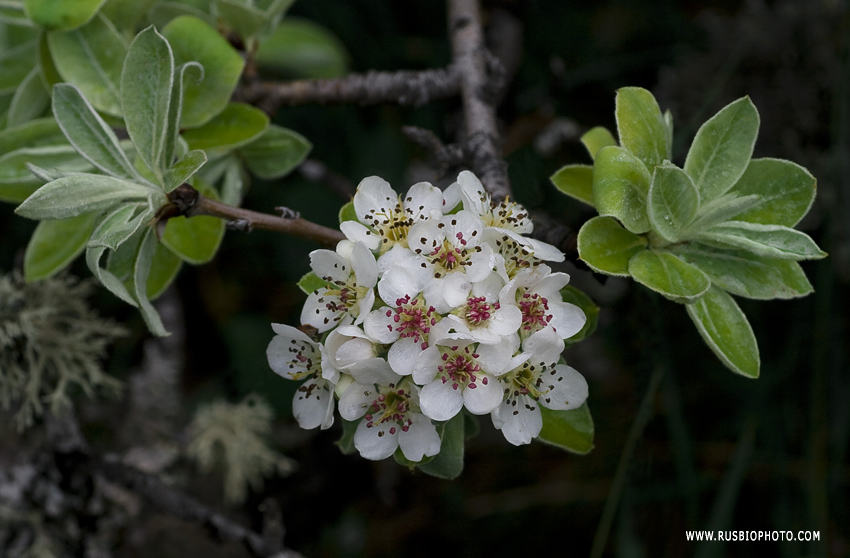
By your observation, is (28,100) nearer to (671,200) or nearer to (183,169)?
(183,169)

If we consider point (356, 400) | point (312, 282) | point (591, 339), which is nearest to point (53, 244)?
point (312, 282)

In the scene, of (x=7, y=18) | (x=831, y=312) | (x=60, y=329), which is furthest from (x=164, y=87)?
(x=831, y=312)

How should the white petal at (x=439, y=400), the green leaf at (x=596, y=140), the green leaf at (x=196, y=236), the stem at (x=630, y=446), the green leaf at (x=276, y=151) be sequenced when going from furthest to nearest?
the stem at (x=630, y=446), the green leaf at (x=276, y=151), the green leaf at (x=196, y=236), the green leaf at (x=596, y=140), the white petal at (x=439, y=400)

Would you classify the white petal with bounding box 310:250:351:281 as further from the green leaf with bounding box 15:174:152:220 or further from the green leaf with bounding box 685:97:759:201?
the green leaf with bounding box 685:97:759:201

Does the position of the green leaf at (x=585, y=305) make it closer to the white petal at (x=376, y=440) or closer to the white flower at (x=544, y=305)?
the white flower at (x=544, y=305)

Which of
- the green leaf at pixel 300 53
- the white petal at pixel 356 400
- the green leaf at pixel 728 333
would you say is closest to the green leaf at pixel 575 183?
the green leaf at pixel 728 333
